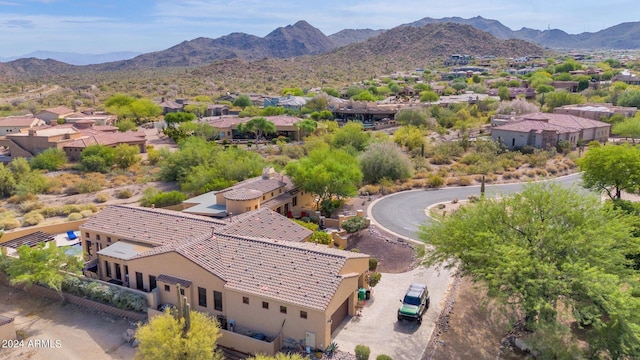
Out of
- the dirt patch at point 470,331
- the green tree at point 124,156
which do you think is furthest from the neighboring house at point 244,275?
the green tree at point 124,156

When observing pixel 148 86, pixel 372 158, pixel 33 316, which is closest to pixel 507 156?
pixel 372 158

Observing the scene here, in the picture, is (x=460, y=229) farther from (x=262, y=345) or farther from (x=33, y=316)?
(x=33, y=316)

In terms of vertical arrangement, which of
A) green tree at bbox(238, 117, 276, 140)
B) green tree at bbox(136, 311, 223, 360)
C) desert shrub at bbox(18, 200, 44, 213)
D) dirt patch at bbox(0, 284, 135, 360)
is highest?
green tree at bbox(238, 117, 276, 140)

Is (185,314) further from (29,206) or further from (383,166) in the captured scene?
(383,166)

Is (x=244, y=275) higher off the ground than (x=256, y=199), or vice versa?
(x=256, y=199)

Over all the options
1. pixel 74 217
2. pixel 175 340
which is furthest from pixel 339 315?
pixel 74 217

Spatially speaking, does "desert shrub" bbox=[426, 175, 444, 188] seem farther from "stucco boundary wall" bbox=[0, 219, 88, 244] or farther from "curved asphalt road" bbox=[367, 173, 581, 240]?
"stucco boundary wall" bbox=[0, 219, 88, 244]

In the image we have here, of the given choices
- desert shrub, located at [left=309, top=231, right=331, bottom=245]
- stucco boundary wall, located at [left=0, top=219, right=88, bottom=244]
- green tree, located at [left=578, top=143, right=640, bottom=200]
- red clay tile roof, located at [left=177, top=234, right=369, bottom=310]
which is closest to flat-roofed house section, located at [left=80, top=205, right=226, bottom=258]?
red clay tile roof, located at [left=177, top=234, right=369, bottom=310]

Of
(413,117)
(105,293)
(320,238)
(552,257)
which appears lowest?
(105,293)
